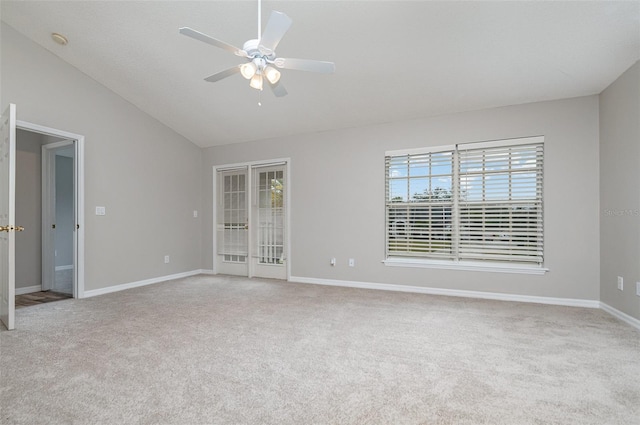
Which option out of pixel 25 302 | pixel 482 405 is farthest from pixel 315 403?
pixel 25 302

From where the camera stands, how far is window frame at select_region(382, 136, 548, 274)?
3953 mm

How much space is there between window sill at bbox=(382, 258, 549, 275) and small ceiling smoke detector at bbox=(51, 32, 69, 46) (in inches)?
190

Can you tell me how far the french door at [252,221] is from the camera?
218 inches

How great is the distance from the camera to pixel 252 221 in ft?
18.9

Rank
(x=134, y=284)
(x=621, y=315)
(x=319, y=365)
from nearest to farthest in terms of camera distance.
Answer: (x=319, y=365) < (x=621, y=315) < (x=134, y=284)

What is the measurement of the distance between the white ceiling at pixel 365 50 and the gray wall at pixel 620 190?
0.88 ft

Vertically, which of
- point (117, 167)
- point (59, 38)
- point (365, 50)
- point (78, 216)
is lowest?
point (78, 216)

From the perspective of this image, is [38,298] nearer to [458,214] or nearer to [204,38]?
[204,38]

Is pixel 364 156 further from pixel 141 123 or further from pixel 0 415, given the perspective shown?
pixel 0 415

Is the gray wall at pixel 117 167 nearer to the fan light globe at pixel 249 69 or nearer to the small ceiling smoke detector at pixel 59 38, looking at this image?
the small ceiling smoke detector at pixel 59 38

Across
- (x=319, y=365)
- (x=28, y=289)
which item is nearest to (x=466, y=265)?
(x=319, y=365)

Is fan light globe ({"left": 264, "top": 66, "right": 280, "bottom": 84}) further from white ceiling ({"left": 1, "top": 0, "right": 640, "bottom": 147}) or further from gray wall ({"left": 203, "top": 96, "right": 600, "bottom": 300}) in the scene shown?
gray wall ({"left": 203, "top": 96, "right": 600, "bottom": 300})

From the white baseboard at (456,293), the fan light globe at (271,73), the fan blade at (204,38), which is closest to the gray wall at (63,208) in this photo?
the white baseboard at (456,293)

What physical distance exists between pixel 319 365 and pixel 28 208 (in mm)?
5013
